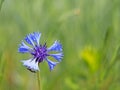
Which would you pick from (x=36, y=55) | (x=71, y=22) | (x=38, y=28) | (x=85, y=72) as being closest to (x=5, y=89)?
(x=85, y=72)

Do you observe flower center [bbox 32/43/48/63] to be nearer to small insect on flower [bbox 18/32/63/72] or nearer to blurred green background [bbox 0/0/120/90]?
small insect on flower [bbox 18/32/63/72]

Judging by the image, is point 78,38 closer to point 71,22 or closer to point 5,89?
point 71,22

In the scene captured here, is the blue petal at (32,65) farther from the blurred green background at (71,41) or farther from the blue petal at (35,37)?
the blurred green background at (71,41)

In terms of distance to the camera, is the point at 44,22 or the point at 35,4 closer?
the point at 44,22

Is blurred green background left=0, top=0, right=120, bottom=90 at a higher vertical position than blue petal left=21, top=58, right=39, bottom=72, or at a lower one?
higher

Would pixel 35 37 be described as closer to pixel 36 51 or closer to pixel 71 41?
pixel 36 51

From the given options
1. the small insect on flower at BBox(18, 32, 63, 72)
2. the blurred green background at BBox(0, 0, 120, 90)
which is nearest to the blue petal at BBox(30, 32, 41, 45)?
the small insect on flower at BBox(18, 32, 63, 72)

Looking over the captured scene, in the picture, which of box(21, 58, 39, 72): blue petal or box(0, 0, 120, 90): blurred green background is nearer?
box(21, 58, 39, 72): blue petal

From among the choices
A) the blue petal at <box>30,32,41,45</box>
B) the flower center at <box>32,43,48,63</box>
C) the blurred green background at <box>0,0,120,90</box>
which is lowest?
the flower center at <box>32,43,48,63</box>

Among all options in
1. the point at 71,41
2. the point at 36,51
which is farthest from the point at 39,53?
the point at 71,41
